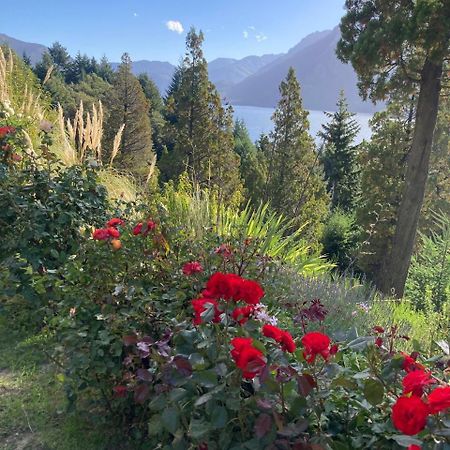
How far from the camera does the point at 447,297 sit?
15.0 ft

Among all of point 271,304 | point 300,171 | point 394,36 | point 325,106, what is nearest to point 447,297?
point 394,36

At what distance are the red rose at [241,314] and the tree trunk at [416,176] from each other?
4.34 metres

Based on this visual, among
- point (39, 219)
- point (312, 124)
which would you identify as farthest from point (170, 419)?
point (312, 124)

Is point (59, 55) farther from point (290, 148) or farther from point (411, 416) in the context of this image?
point (411, 416)

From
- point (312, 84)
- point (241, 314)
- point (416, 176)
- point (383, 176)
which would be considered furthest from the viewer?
point (312, 84)

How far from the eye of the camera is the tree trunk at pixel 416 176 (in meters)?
5.11

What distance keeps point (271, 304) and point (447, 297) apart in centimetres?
355

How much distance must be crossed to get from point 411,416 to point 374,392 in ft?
0.63

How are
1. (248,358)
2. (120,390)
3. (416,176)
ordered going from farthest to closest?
1. (416,176)
2. (120,390)
3. (248,358)

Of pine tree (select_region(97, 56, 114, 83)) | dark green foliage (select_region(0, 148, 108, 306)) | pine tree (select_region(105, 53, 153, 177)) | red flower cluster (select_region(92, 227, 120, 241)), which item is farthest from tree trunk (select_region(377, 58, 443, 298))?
pine tree (select_region(97, 56, 114, 83))

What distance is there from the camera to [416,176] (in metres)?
5.24

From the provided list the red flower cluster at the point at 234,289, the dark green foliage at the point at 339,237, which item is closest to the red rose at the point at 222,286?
the red flower cluster at the point at 234,289

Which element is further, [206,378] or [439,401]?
[206,378]

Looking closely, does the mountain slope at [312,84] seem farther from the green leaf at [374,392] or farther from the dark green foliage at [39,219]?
the green leaf at [374,392]
